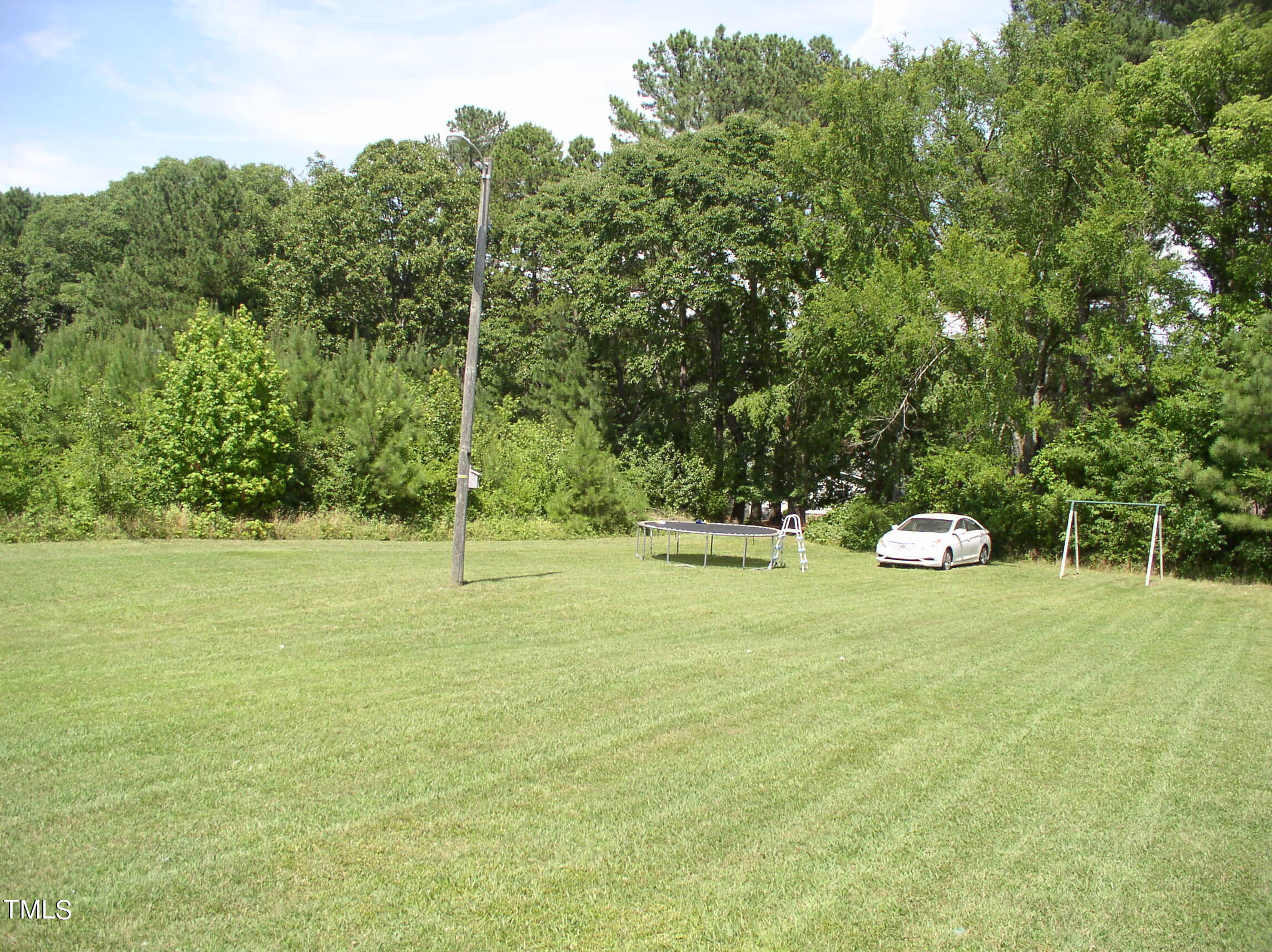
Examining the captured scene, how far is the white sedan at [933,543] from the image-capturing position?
21844mm

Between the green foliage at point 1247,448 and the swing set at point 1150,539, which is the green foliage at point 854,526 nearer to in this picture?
the swing set at point 1150,539

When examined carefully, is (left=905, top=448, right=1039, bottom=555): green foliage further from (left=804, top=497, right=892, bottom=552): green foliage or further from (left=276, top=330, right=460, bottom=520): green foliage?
(left=276, top=330, right=460, bottom=520): green foliage

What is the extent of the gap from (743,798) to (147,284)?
136 feet

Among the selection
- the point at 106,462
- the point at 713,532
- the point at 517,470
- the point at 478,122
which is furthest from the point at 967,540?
the point at 478,122

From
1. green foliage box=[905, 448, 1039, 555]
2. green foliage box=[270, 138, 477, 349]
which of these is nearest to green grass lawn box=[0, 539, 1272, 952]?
green foliage box=[905, 448, 1039, 555]

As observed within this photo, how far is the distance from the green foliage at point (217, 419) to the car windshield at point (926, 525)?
16.3 meters

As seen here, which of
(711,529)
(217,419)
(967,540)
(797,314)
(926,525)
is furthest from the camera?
(797,314)

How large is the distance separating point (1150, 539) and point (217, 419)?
76.4 feet

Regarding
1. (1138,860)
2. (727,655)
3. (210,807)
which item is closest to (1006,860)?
(1138,860)

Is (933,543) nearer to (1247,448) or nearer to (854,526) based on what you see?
(854,526)

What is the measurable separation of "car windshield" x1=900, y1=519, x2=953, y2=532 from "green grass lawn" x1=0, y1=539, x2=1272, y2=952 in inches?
437

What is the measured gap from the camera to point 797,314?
30219mm

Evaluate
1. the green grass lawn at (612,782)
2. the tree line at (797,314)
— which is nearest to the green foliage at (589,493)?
the tree line at (797,314)

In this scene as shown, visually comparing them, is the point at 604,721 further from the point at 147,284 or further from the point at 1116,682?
the point at 147,284
